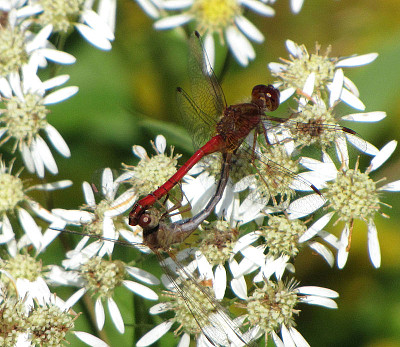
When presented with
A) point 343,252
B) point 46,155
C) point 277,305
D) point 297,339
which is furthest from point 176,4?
point 297,339

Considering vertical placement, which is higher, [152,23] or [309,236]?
[152,23]

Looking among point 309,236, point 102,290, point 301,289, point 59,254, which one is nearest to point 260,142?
point 309,236

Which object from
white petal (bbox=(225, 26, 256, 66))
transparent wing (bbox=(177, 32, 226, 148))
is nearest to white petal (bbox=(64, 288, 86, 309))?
transparent wing (bbox=(177, 32, 226, 148))

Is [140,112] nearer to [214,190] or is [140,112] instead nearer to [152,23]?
[152,23]

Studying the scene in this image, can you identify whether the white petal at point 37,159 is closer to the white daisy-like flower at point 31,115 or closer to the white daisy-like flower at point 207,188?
the white daisy-like flower at point 31,115

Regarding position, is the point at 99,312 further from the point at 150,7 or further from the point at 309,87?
the point at 150,7

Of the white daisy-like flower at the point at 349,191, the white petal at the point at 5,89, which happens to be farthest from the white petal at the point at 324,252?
the white petal at the point at 5,89
